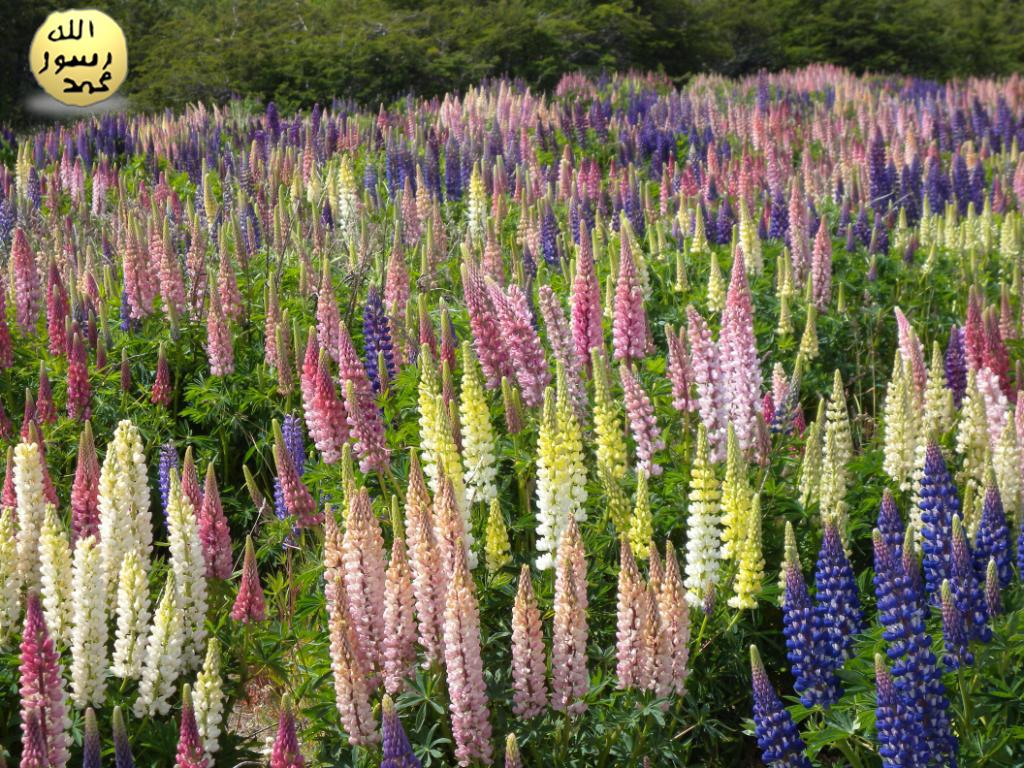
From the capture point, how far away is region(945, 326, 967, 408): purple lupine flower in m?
4.42

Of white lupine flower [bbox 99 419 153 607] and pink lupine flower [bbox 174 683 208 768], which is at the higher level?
white lupine flower [bbox 99 419 153 607]

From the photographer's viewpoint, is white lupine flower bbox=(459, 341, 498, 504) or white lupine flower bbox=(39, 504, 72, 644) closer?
white lupine flower bbox=(39, 504, 72, 644)

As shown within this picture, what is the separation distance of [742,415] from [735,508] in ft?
2.60

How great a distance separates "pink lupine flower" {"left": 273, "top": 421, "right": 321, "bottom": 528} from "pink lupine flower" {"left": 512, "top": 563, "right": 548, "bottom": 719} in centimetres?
108

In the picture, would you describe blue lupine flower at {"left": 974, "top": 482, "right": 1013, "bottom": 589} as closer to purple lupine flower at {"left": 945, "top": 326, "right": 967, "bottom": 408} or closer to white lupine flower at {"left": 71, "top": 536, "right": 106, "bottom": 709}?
purple lupine flower at {"left": 945, "top": 326, "right": 967, "bottom": 408}

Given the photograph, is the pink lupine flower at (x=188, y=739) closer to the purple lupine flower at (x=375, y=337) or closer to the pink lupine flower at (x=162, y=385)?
the purple lupine flower at (x=375, y=337)

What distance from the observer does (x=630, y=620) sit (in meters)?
2.77

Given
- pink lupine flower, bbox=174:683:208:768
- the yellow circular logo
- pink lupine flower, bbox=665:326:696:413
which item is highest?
the yellow circular logo

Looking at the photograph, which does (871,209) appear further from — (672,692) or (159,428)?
(672,692)

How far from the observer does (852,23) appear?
24422mm

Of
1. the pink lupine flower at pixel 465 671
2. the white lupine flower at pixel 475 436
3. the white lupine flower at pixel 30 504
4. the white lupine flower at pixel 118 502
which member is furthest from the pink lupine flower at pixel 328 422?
the pink lupine flower at pixel 465 671

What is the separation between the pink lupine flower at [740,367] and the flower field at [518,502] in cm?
1

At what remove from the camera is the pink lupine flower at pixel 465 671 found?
2.67 m

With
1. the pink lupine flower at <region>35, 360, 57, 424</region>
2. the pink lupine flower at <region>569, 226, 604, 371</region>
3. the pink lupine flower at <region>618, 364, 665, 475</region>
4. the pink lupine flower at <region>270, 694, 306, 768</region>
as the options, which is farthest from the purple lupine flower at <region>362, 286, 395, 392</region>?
the pink lupine flower at <region>270, 694, 306, 768</region>
